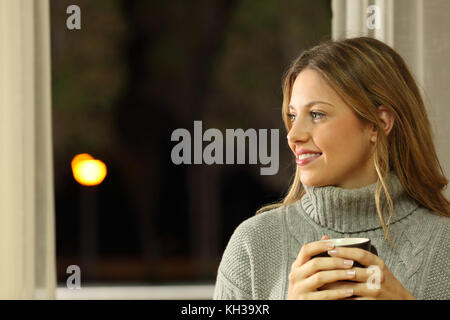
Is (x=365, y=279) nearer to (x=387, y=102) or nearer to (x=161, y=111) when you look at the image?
(x=387, y=102)

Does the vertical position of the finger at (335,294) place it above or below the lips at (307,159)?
below

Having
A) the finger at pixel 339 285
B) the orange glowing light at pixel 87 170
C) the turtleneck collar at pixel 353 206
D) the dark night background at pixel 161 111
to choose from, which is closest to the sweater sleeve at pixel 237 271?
the turtleneck collar at pixel 353 206

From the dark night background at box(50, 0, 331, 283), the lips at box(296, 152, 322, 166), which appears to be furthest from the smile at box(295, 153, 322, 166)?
the dark night background at box(50, 0, 331, 283)

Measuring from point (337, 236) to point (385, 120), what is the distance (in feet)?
Answer: 0.74

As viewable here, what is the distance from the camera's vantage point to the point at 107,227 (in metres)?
1.88

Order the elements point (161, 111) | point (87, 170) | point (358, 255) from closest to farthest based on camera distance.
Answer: point (358, 255)
point (161, 111)
point (87, 170)

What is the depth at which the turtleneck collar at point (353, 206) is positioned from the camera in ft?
3.45

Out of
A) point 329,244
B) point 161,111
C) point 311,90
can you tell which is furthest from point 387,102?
point 161,111

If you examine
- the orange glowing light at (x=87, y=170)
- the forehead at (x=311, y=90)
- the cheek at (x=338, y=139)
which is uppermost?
the forehead at (x=311, y=90)

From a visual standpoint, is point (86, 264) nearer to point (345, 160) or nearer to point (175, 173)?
point (175, 173)

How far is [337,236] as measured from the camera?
107cm

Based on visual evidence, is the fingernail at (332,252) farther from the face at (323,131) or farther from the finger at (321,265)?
the face at (323,131)

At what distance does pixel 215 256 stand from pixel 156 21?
753mm

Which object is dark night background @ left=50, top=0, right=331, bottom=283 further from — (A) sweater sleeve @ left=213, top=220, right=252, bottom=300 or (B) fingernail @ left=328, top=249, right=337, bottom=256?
(B) fingernail @ left=328, top=249, right=337, bottom=256
